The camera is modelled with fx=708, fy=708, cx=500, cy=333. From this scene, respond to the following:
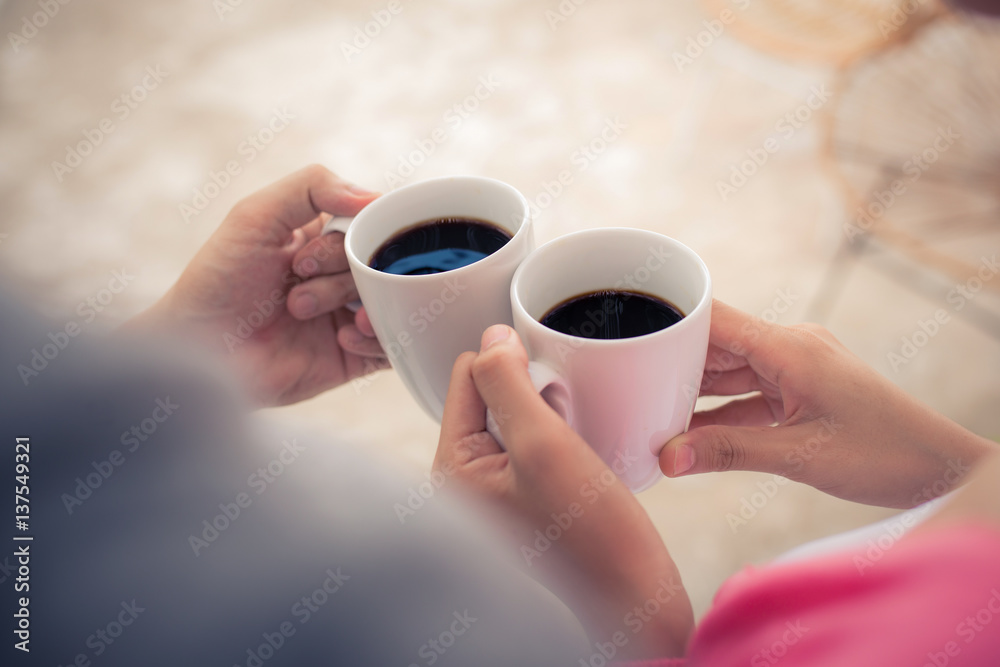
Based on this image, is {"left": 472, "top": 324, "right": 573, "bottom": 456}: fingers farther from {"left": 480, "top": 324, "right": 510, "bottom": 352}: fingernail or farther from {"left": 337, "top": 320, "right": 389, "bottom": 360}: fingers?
{"left": 337, "top": 320, "right": 389, "bottom": 360}: fingers

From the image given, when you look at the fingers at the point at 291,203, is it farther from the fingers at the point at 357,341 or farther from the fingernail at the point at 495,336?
the fingernail at the point at 495,336

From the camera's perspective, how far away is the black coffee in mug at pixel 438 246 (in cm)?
82

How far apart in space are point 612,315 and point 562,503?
23cm

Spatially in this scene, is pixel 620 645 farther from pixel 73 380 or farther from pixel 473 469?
pixel 73 380

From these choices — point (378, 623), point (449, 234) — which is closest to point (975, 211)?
point (449, 234)

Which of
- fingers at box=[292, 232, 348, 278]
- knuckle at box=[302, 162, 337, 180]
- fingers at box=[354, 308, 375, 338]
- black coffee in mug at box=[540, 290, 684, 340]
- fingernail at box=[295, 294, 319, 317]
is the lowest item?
fingers at box=[354, 308, 375, 338]

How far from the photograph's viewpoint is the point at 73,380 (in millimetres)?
623

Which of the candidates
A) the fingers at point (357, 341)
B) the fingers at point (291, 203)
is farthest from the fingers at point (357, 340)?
the fingers at point (291, 203)

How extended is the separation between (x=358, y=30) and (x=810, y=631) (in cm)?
267

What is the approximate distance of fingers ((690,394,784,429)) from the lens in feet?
3.10

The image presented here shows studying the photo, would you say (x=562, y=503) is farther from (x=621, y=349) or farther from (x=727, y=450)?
(x=727, y=450)

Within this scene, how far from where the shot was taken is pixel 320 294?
98 centimetres

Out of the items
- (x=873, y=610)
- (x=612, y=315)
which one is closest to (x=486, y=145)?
(x=612, y=315)

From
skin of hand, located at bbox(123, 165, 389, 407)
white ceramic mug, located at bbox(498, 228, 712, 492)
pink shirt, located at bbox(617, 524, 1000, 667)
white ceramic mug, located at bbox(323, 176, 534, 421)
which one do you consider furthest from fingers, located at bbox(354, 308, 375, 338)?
pink shirt, located at bbox(617, 524, 1000, 667)
